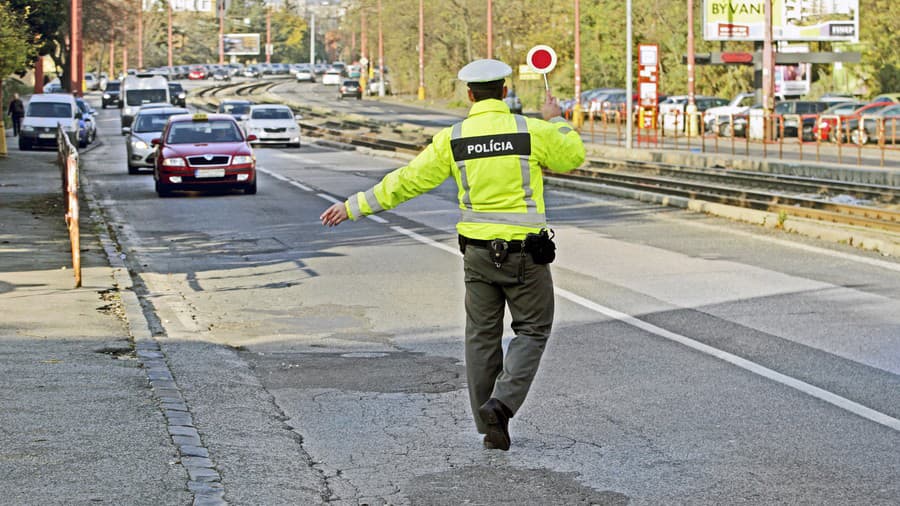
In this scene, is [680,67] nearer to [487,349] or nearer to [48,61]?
[487,349]

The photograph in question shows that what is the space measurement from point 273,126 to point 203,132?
19.3 metres

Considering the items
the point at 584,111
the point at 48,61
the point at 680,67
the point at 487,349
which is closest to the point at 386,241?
the point at 487,349

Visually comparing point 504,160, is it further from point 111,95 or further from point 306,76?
point 306,76

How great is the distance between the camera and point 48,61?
149 meters

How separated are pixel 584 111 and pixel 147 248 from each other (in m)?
50.3

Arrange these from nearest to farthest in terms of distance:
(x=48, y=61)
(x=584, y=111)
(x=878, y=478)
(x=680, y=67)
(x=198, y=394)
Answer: (x=878, y=478)
(x=198, y=394)
(x=584, y=111)
(x=680, y=67)
(x=48, y=61)

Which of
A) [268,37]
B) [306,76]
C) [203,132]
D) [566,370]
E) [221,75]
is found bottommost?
[566,370]

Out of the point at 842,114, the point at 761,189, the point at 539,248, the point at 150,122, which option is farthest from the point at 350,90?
the point at 539,248

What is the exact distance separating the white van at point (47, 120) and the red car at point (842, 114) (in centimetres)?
2303

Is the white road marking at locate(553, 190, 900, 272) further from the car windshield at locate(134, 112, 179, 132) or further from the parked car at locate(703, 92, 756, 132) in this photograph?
the parked car at locate(703, 92, 756, 132)

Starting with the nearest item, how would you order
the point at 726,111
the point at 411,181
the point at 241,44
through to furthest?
1. the point at 411,181
2. the point at 726,111
3. the point at 241,44

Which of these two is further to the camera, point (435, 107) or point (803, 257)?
point (435, 107)

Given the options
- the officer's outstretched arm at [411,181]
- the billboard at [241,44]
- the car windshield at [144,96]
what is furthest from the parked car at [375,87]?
the officer's outstretched arm at [411,181]

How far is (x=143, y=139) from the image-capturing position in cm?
3244
